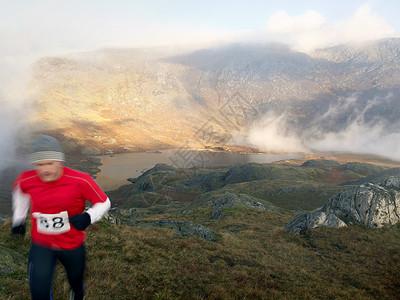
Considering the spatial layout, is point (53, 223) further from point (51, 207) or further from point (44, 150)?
point (44, 150)

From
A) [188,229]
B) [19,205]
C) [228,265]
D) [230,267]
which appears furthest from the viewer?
[188,229]

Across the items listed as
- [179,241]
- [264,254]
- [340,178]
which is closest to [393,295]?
[264,254]

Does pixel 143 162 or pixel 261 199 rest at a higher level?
pixel 261 199

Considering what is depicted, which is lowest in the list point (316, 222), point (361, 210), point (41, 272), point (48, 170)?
point (316, 222)

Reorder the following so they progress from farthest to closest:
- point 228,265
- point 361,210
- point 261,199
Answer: point 261,199 < point 361,210 < point 228,265

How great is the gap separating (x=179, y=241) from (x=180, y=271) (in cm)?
417

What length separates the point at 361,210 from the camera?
20.2m

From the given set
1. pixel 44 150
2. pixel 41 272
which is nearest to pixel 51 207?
pixel 44 150

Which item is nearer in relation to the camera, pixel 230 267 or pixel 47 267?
pixel 47 267

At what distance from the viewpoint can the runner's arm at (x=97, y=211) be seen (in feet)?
14.7

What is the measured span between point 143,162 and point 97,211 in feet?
518

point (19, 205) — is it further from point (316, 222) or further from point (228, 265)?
point (316, 222)

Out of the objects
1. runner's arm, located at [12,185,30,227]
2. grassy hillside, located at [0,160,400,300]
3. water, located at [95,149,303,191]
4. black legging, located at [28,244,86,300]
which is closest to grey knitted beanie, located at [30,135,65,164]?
runner's arm, located at [12,185,30,227]

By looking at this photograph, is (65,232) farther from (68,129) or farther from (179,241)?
(68,129)
